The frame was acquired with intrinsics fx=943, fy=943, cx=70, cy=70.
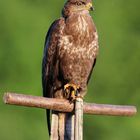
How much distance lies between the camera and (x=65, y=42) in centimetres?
889

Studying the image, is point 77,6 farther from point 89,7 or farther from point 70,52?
point 70,52

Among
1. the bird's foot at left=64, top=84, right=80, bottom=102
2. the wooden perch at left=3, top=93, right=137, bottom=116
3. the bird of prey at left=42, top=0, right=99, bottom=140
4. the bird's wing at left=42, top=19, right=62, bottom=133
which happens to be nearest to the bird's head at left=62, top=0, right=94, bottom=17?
the bird of prey at left=42, top=0, right=99, bottom=140

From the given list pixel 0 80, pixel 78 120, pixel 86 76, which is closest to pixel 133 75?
pixel 0 80

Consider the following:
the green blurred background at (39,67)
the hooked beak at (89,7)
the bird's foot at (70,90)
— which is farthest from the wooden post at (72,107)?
the green blurred background at (39,67)

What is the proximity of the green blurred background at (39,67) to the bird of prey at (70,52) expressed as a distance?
9516mm

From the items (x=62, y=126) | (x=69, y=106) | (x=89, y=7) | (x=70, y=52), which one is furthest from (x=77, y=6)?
(x=69, y=106)

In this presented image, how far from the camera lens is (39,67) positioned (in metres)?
19.8

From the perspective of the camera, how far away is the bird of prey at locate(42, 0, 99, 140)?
8898 millimetres

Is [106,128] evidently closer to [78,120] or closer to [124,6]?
[124,6]

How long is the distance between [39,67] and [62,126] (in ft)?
37.8

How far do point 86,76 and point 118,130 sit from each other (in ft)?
36.6

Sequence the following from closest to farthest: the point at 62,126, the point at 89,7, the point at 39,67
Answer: the point at 62,126, the point at 89,7, the point at 39,67

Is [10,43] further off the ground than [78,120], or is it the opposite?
→ [78,120]

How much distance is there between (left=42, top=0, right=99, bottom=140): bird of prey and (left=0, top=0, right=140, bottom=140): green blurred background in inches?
375
